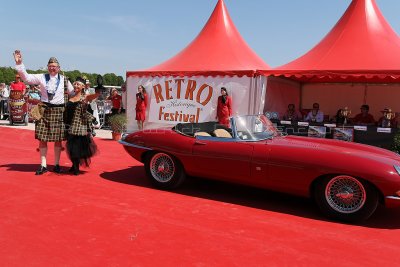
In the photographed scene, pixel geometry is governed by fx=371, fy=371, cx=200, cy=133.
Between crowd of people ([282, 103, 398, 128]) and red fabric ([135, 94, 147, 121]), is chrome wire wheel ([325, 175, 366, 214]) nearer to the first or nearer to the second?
crowd of people ([282, 103, 398, 128])

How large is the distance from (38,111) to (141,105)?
6.32 meters

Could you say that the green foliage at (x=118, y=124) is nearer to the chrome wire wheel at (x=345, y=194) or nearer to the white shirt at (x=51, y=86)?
the white shirt at (x=51, y=86)

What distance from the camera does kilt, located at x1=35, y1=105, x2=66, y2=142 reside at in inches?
228

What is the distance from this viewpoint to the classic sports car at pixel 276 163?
12.7 feet

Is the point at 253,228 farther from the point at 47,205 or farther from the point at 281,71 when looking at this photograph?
the point at 281,71

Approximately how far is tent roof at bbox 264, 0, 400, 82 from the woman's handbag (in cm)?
587

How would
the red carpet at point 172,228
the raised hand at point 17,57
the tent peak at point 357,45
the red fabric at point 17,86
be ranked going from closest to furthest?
the red carpet at point 172,228 < the raised hand at point 17,57 < the tent peak at point 357,45 < the red fabric at point 17,86

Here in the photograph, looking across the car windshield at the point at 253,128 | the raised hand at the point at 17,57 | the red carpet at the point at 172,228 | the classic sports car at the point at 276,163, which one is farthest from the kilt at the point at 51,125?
the car windshield at the point at 253,128

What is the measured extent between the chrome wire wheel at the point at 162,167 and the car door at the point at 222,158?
16.8 inches

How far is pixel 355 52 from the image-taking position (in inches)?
369

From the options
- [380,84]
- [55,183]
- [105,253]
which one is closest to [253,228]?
[105,253]

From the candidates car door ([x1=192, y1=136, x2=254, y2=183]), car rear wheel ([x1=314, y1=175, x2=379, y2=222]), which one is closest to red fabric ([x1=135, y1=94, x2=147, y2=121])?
car door ([x1=192, y1=136, x2=254, y2=183])

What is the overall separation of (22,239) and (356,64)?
8085 millimetres

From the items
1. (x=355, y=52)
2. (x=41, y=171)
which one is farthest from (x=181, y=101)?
(x=41, y=171)
